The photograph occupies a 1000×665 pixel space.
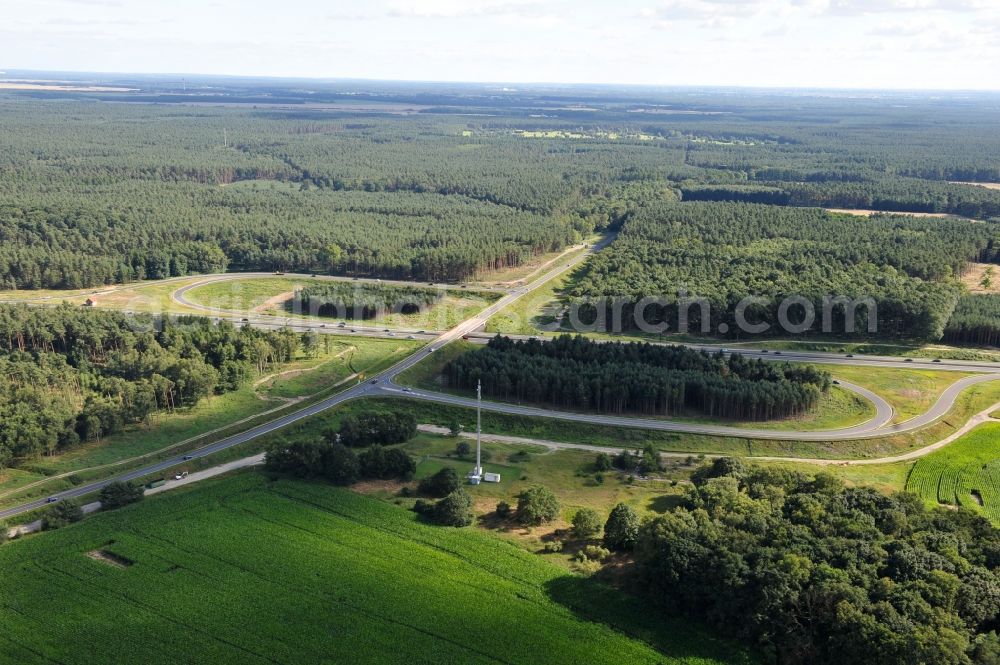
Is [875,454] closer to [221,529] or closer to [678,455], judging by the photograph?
[678,455]

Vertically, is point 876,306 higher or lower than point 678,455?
higher

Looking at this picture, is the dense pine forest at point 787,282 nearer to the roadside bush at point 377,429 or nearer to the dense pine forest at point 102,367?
the roadside bush at point 377,429

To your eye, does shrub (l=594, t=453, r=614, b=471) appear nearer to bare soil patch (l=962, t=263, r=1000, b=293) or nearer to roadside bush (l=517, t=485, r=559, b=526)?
roadside bush (l=517, t=485, r=559, b=526)

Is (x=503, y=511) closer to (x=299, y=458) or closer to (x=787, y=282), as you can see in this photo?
(x=299, y=458)

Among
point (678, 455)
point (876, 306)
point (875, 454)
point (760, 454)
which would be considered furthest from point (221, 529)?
point (876, 306)

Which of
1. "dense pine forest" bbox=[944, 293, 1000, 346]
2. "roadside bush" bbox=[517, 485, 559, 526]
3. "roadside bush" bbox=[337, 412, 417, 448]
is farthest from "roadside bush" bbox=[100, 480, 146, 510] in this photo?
"dense pine forest" bbox=[944, 293, 1000, 346]

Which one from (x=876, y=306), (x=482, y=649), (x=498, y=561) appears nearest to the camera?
(x=482, y=649)

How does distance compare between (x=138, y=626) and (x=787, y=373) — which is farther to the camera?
(x=787, y=373)
